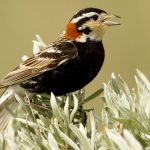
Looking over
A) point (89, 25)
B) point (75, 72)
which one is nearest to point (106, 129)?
point (75, 72)

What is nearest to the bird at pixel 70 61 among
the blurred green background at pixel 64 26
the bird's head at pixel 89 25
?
the bird's head at pixel 89 25

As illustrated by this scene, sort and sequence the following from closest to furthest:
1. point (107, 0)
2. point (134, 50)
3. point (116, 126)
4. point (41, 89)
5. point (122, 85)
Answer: point (116, 126) < point (122, 85) < point (41, 89) < point (134, 50) < point (107, 0)

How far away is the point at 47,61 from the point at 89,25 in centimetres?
34

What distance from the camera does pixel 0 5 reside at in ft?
25.0

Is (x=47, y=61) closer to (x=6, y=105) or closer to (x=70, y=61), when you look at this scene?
(x=70, y=61)

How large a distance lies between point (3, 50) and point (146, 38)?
1.47m

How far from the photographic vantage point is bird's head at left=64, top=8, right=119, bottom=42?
3.44m

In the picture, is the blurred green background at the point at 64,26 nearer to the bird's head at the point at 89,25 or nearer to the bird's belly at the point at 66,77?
the bird's head at the point at 89,25

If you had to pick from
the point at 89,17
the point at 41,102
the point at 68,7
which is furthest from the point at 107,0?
the point at 41,102

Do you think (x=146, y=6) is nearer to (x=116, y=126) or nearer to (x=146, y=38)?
(x=146, y=38)

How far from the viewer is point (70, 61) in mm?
3291

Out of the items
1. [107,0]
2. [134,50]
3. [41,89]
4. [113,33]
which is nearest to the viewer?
[41,89]

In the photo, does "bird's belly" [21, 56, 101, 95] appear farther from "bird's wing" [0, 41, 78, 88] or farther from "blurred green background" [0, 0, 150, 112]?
"blurred green background" [0, 0, 150, 112]

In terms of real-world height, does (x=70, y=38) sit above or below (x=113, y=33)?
above
